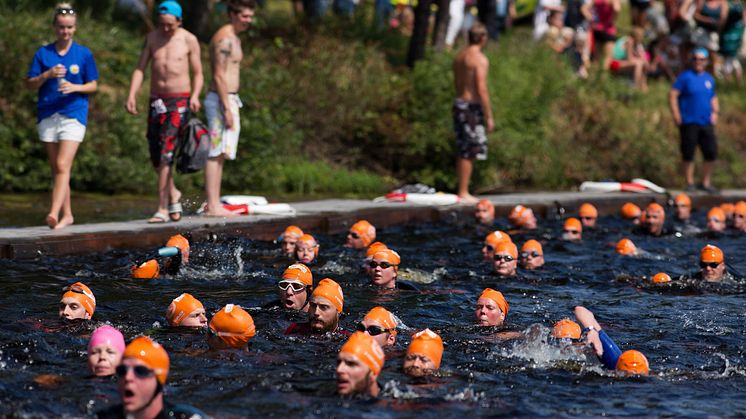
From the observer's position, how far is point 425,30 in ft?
70.4

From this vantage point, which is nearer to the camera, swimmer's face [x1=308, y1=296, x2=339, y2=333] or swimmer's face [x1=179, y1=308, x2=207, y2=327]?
swimmer's face [x1=308, y1=296, x2=339, y2=333]

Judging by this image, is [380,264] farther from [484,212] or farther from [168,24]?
[484,212]

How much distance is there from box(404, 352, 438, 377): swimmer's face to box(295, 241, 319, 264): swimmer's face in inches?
188

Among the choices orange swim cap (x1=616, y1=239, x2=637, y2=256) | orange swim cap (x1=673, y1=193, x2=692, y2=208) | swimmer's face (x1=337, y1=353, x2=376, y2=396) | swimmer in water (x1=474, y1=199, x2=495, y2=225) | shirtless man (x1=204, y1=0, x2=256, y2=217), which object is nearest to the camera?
swimmer's face (x1=337, y1=353, x2=376, y2=396)

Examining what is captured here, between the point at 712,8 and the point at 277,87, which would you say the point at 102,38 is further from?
the point at 712,8

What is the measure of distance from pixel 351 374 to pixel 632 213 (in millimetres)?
11806

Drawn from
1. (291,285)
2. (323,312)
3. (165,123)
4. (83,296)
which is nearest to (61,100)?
(165,123)

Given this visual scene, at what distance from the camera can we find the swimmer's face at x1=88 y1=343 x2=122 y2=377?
788 cm

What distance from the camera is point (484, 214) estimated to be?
54.9 feet

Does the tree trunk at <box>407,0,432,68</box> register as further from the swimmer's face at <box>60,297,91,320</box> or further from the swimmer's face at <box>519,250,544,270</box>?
the swimmer's face at <box>60,297,91,320</box>

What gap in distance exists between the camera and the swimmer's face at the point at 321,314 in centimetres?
951

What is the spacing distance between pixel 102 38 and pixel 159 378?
1263 cm

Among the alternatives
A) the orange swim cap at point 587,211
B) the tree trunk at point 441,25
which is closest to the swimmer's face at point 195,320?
the orange swim cap at point 587,211

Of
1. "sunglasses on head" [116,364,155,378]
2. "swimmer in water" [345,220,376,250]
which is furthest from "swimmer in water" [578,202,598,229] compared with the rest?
"sunglasses on head" [116,364,155,378]
